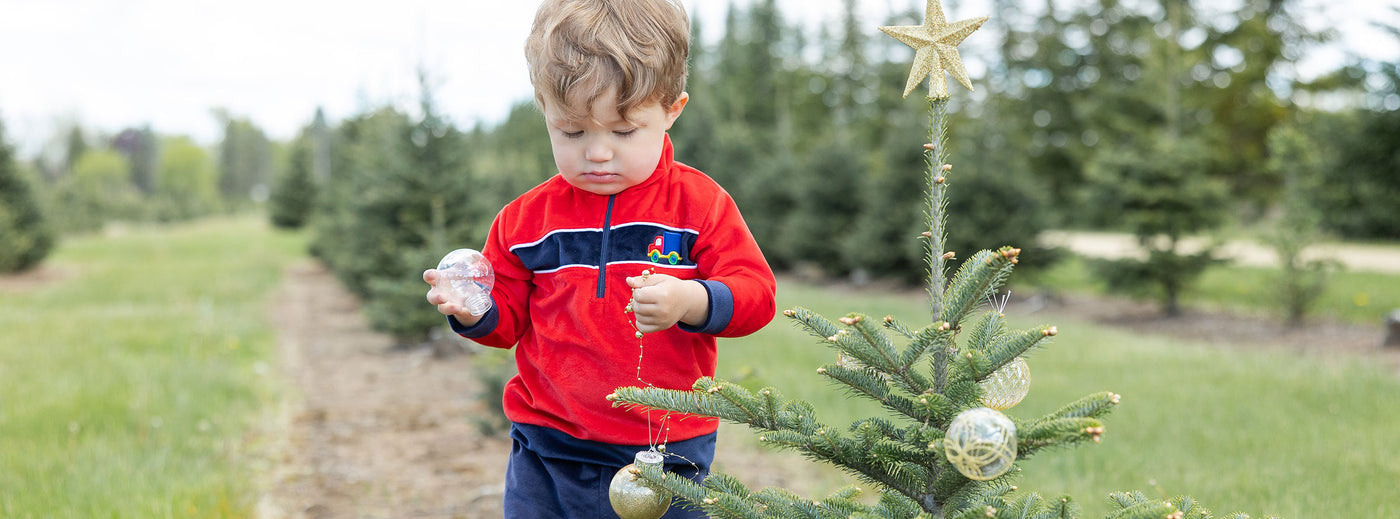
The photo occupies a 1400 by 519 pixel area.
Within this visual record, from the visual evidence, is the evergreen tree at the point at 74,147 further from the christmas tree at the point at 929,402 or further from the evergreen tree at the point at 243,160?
the christmas tree at the point at 929,402

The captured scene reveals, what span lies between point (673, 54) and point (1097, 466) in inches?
142

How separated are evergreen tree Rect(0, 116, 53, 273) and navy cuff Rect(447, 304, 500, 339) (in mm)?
19152

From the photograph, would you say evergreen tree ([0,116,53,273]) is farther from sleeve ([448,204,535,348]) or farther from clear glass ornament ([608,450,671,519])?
clear glass ornament ([608,450,671,519])

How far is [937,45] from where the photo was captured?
5.50 feet

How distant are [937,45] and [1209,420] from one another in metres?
4.79

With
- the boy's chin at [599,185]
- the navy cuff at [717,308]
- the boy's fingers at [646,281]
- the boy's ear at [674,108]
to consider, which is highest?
the boy's ear at [674,108]

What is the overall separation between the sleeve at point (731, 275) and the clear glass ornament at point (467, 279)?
496mm

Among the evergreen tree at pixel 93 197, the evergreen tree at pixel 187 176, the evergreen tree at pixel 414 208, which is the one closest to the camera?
the evergreen tree at pixel 414 208

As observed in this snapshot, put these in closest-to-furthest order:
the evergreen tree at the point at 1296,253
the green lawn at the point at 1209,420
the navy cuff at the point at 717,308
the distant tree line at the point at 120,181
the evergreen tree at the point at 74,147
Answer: the navy cuff at the point at 717,308 → the green lawn at the point at 1209,420 → the evergreen tree at the point at 1296,253 → the distant tree line at the point at 120,181 → the evergreen tree at the point at 74,147

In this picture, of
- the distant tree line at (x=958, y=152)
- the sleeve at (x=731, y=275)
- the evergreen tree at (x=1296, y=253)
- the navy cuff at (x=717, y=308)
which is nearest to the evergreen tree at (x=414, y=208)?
the distant tree line at (x=958, y=152)

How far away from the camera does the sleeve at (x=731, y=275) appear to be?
73.6 inches

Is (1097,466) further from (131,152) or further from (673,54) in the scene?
(131,152)

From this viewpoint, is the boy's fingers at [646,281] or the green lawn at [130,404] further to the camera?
the green lawn at [130,404]

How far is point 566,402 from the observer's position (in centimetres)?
212
